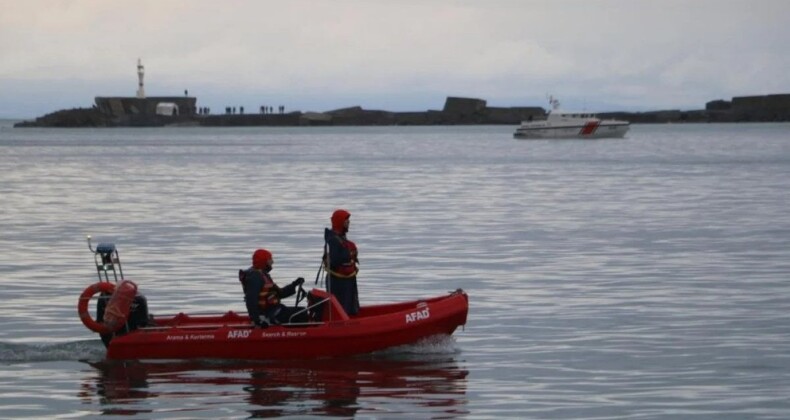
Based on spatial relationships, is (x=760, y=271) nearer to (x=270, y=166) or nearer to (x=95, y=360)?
(x=95, y=360)

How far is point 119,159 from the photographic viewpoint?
109 metres

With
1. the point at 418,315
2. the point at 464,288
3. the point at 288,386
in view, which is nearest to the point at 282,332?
the point at 288,386

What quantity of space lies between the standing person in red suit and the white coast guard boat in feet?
394

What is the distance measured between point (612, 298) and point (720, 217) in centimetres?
2001

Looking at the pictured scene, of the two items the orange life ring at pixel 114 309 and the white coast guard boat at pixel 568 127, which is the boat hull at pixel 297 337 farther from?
the white coast guard boat at pixel 568 127

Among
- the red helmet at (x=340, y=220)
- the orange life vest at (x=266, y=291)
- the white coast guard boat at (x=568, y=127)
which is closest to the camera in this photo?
the orange life vest at (x=266, y=291)

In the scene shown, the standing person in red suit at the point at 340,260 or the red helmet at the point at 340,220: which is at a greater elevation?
the red helmet at the point at 340,220

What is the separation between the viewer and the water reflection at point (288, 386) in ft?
58.9

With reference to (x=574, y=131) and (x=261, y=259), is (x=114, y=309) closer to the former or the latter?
(x=261, y=259)

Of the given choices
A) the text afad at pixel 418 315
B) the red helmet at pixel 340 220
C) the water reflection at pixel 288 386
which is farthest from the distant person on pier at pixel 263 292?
the text afad at pixel 418 315

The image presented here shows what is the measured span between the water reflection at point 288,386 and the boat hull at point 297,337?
0.14 metres

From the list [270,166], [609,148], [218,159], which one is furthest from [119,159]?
[609,148]

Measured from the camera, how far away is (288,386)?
63.4ft

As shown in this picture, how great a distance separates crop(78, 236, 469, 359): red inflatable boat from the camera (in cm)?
2067
